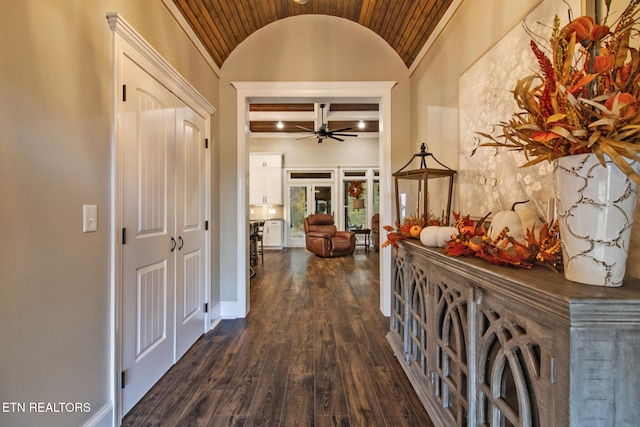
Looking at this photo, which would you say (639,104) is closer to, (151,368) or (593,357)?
(593,357)

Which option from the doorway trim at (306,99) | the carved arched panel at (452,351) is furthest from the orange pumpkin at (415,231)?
the doorway trim at (306,99)

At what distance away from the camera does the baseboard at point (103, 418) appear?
1.49m

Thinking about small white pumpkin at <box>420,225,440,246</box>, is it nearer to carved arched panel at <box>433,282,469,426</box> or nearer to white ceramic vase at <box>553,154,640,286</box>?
carved arched panel at <box>433,282,469,426</box>

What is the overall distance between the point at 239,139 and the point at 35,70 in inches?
85.8

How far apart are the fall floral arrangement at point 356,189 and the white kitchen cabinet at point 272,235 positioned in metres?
2.51

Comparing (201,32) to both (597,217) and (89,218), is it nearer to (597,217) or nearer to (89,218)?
(89,218)

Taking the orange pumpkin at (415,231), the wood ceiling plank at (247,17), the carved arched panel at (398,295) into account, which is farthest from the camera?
the wood ceiling plank at (247,17)

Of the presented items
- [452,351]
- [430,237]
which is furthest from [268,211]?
[452,351]

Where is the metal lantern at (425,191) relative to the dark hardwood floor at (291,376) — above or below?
above

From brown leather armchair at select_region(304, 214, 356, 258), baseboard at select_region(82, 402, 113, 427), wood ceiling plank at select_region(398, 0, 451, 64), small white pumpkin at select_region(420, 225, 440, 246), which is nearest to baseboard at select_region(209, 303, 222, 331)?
baseboard at select_region(82, 402, 113, 427)

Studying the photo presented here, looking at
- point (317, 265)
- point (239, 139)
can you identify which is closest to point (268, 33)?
point (239, 139)

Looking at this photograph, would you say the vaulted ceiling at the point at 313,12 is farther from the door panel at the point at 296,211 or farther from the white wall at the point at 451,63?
the door panel at the point at 296,211

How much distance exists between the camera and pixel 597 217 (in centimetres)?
81

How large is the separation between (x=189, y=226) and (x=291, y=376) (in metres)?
1.51
